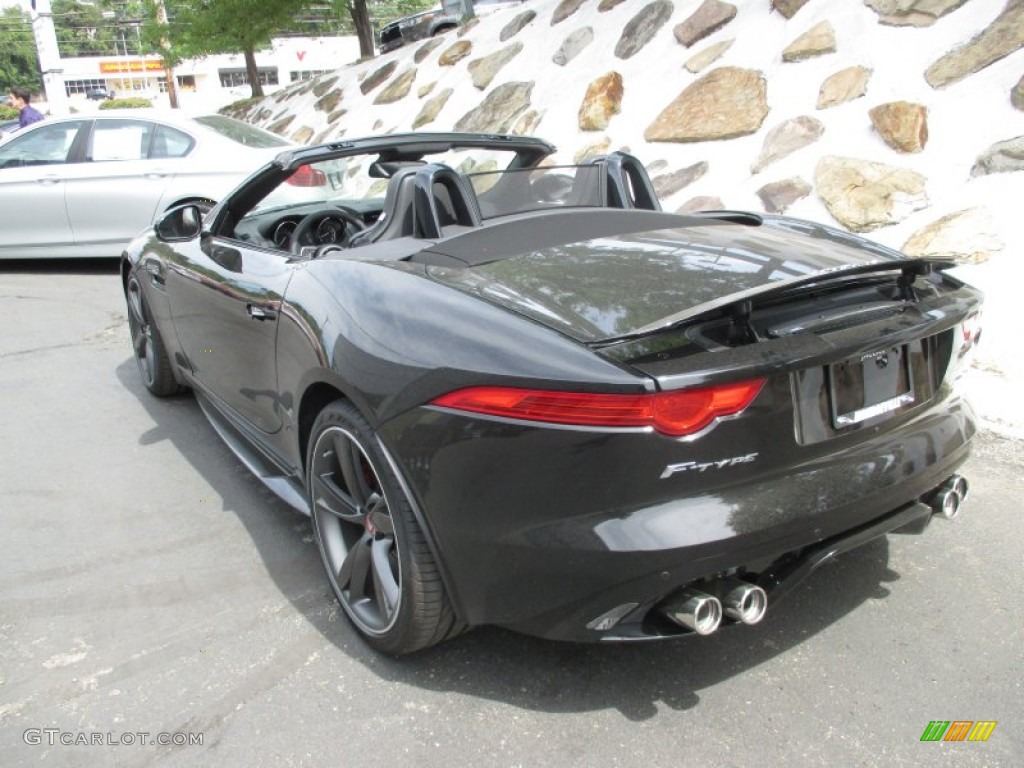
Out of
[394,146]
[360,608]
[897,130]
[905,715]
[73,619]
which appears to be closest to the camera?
[905,715]

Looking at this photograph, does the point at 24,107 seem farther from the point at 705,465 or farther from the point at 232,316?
the point at 705,465

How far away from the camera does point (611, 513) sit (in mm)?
2051

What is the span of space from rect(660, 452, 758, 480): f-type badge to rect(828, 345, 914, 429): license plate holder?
0.94 feet

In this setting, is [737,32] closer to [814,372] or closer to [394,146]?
[394,146]

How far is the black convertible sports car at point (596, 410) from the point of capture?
204 centimetres

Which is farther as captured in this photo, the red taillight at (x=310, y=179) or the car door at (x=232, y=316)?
the red taillight at (x=310, y=179)

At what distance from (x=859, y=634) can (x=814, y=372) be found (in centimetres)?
96

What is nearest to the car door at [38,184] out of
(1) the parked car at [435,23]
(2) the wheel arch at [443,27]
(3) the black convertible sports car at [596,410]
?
(3) the black convertible sports car at [596,410]

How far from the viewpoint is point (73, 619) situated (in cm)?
296

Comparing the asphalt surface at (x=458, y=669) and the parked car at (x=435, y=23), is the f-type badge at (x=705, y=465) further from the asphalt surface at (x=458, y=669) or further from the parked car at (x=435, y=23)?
the parked car at (x=435, y=23)

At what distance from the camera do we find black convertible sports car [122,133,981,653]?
204cm

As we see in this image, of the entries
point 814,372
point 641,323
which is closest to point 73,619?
point 641,323

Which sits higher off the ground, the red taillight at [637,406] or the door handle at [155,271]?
the door handle at [155,271]

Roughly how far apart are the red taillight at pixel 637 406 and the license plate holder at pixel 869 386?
28cm
